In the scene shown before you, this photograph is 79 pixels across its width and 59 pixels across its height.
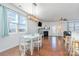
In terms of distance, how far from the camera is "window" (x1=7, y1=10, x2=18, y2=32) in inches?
135

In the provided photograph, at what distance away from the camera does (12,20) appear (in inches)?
144

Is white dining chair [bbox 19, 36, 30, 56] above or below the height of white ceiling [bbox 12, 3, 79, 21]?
below

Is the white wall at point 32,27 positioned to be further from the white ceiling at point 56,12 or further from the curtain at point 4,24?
the curtain at point 4,24

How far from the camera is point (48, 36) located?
349cm

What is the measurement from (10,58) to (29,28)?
1.55 metres

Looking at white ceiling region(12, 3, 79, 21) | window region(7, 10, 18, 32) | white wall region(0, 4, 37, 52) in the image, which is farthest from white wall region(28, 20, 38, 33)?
window region(7, 10, 18, 32)

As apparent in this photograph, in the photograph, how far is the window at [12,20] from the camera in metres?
3.43

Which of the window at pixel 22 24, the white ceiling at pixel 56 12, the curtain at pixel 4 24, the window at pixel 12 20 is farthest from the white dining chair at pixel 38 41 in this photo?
the curtain at pixel 4 24

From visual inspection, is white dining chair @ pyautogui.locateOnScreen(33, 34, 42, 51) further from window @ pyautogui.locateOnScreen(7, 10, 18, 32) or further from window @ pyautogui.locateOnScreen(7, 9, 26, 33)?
window @ pyautogui.locateOnScreen(7, 10, 18, 32)

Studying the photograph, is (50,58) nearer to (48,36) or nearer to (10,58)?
(10,58)

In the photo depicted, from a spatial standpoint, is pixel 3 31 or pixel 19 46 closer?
pixel 19 46

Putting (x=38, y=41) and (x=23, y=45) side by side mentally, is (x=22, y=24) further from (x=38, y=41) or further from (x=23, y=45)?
(x=38, y=41)

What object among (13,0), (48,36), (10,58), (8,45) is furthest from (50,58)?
(8,45)

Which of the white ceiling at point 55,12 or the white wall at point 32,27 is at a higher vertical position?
the white ceiling at point 55,12
